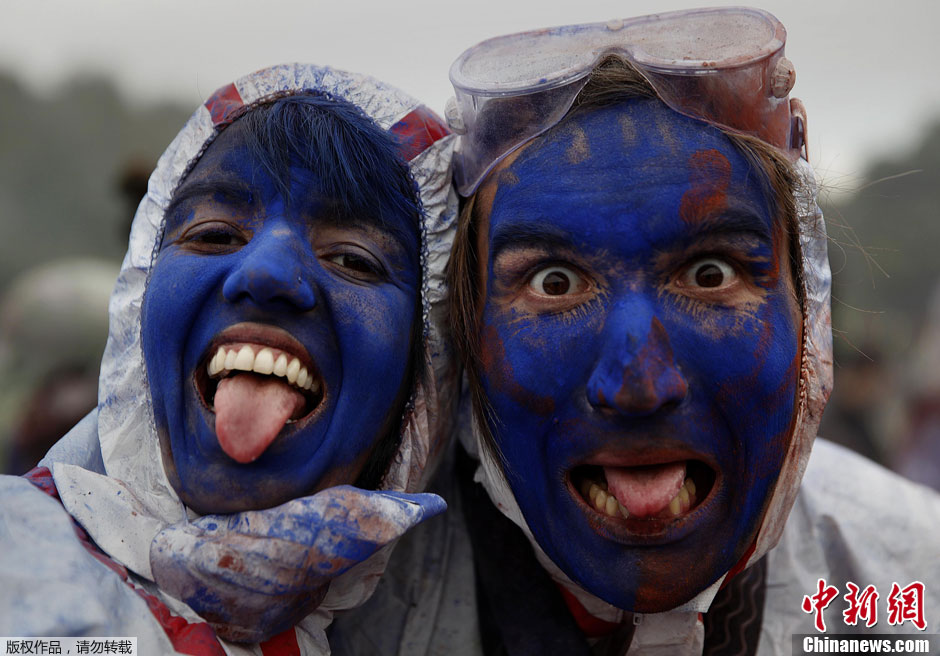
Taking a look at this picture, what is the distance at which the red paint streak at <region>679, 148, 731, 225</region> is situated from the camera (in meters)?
1.98

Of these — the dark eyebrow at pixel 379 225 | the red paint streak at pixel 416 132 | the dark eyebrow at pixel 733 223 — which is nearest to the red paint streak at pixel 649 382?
the dark eyebrow at pixel 733 223

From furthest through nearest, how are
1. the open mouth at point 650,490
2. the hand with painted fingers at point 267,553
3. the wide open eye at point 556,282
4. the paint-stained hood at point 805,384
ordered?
1. the paint-stained hood at point 805,384
2. the wide open eye at point 556,282
3. the open mouth at point 650,490
4. the hand with painted fingers at point 267,553

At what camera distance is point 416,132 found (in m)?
2.30

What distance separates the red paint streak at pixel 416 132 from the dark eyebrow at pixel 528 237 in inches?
12.3

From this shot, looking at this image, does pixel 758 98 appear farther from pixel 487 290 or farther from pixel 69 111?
pixel 69 111

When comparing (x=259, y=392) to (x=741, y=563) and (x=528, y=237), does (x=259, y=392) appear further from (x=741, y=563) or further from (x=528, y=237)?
(x=741, y=563)

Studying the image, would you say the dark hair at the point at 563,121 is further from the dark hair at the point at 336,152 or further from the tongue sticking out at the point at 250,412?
the tongue sticking out at the point at 250,412

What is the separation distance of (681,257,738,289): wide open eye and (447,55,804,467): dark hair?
0.20 metres

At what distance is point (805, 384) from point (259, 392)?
1.23m

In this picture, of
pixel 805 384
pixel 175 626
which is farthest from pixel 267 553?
pixel 805 384

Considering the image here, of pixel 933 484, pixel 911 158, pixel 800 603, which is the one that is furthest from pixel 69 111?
pixel 911 158

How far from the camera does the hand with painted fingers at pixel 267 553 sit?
6.05 feet

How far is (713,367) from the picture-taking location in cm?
194

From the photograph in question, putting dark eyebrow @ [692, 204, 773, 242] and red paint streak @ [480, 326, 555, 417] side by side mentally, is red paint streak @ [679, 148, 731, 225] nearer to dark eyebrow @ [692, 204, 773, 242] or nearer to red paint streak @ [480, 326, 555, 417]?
dark eyebrow @ [692, 204, 773, 242]
